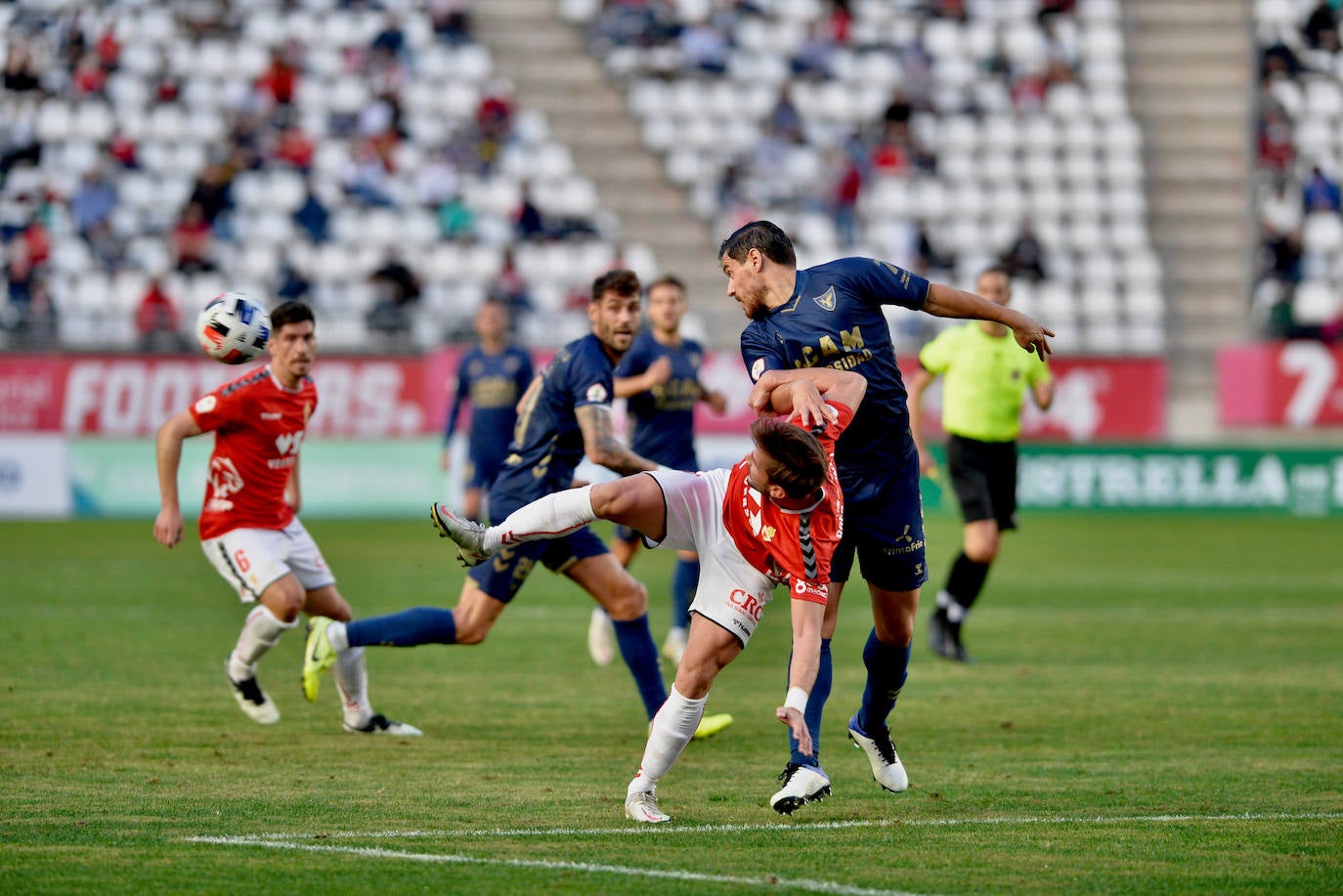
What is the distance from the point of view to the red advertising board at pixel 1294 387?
1057 inches

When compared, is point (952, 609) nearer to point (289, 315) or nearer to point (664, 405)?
point (664, 405)

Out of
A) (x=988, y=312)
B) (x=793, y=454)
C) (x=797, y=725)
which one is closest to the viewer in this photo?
(x=797, y=725)

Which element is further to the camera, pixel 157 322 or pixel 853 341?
pixel 157 322

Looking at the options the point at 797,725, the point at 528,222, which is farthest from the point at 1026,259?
the point at 797,725

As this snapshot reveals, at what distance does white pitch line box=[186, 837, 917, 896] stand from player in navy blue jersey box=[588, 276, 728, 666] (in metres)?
5.92

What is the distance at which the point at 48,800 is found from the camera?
24.0 ft

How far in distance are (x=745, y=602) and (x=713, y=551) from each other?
0.27 metres

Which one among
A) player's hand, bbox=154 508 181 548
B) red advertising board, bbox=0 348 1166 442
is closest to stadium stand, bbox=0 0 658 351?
red advertising board, bbox=0 348 1166 442

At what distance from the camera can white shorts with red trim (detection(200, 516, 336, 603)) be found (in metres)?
9.26

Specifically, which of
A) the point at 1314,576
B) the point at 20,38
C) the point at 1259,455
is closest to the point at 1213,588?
the point at 1314,576

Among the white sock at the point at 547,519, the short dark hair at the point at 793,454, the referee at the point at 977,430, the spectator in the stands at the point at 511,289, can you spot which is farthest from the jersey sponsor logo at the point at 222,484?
the spectator in the stands at the point at 511,289

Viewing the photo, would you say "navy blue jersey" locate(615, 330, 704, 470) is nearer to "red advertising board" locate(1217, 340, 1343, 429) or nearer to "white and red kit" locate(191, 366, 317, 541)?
"white and red kit" locate(191, 366, 317, 541)

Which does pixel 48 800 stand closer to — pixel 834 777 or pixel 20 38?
pixel 834 777

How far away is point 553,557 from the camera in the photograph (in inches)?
362
